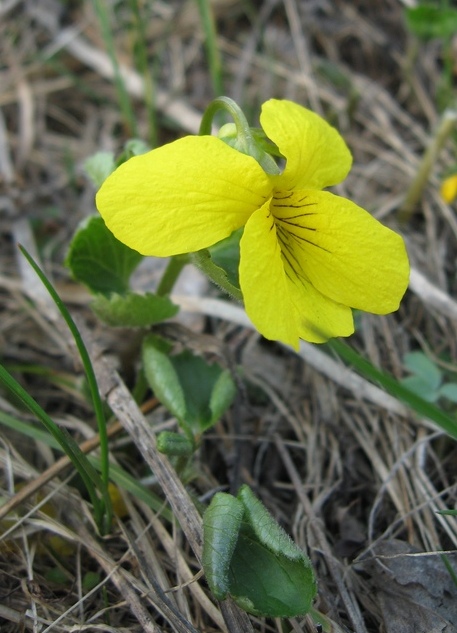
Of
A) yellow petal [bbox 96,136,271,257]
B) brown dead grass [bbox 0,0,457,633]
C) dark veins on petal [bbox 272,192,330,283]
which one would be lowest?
brown dead grass [bbox 0,0,457,633]

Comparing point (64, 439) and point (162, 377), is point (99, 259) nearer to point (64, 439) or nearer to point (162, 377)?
point (162, 377)

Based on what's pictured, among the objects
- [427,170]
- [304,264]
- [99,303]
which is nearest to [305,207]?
[304,264]

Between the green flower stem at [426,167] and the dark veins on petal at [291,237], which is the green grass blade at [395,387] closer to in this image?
the dark veins on petal at [291,237]

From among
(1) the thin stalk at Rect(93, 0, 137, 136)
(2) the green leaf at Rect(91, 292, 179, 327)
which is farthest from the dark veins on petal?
(1) the thin stalk at Rect(93, 0, 137, 136)

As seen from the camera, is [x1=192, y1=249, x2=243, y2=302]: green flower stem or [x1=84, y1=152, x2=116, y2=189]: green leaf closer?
[x1=192, y1=249, x2=243, y2=302]: green flower stem

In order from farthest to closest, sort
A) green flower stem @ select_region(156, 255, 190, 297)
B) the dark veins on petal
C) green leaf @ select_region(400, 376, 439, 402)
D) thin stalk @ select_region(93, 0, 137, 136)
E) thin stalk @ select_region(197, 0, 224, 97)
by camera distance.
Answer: thin stalk @ select_region(93, 0, 137, 136), thin stalk @ select_region(197, 0, 224, 97), green leaf @ select_region(400, 376, 439, 402), green flower stem @ select_region(156, 255, 190, 297), the dark veins on petal

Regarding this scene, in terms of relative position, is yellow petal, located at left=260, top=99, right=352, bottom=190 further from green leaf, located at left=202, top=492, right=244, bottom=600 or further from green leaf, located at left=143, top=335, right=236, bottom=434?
green leaf, located at left=202, top=492, right=244, bottom=600

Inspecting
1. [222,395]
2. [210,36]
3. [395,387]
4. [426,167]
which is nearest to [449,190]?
[426,167]
